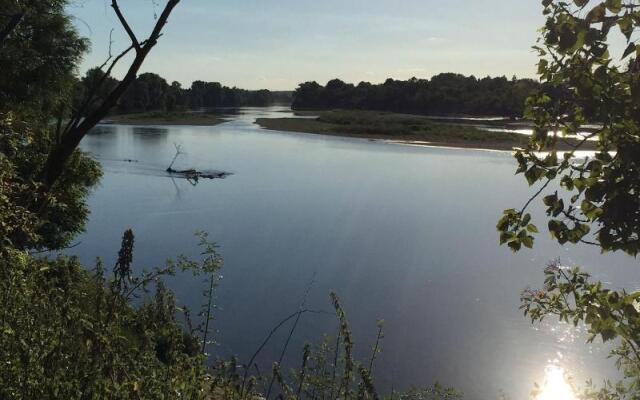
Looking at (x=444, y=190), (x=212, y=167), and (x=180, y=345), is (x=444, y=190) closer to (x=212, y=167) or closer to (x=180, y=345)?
(x=212, y=167)

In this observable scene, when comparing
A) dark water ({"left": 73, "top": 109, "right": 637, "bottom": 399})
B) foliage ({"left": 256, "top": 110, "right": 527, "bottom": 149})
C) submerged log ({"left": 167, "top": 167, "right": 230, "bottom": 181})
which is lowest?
dark water ({"left": 73, "top": 109, "right": 637, "bottom": 399})

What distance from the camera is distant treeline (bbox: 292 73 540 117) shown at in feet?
390

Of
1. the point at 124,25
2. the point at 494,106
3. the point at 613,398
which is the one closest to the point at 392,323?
the point at 613,398

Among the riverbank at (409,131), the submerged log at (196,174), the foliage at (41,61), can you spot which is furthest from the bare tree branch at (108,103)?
the riverbank at (409,131)

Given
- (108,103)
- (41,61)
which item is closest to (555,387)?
(108,103)

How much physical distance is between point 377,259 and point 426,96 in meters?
111

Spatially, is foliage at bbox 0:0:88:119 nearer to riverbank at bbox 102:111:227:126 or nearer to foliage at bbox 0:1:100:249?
foliage at bbox 0:1:100:249

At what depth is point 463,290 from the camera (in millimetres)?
17219

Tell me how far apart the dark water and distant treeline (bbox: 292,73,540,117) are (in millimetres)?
80011

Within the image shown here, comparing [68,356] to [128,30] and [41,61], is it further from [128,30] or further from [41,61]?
[41,61]

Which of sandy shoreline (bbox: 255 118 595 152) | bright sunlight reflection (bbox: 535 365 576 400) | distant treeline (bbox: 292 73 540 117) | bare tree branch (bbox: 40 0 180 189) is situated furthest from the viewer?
distant treeline (bbox: 292 73 540 117)

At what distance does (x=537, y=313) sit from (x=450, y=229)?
21744mm

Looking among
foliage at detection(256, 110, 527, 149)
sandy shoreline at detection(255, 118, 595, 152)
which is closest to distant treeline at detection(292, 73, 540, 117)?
foliage at detection(256, 110, 527, 149)

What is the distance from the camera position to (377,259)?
20.2 meters
